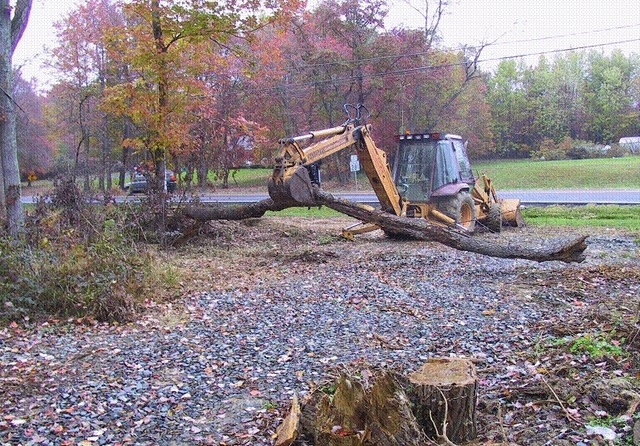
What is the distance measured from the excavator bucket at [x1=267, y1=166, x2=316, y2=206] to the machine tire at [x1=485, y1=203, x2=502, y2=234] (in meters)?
5.65

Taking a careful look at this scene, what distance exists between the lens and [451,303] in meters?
7.70

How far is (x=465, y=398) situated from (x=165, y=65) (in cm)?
1129

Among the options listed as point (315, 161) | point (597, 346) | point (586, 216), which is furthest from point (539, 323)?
point (586, 216)

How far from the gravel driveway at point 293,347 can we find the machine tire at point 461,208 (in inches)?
105

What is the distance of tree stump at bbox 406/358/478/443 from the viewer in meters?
3.93

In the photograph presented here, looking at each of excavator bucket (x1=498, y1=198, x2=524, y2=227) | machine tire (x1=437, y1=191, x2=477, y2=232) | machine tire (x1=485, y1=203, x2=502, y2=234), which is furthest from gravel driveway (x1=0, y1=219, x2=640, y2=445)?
excavator bucket (x1=498, y1=198, x2=524, y2=227)

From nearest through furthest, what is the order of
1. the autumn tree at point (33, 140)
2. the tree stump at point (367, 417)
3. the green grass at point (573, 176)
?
the tree stump at point (367, 417)
the green grass at point (573, 176)
the autumn tree at point (33, 140)

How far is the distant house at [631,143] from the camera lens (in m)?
44.8

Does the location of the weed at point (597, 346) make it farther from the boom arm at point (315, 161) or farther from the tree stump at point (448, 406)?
the boom arm at point (315, 161)

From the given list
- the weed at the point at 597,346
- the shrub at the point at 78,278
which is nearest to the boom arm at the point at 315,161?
the shrub at the point at 78,278

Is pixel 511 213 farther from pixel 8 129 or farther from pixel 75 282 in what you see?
pixel 8 129

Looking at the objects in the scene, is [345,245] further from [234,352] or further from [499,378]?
[499,378]

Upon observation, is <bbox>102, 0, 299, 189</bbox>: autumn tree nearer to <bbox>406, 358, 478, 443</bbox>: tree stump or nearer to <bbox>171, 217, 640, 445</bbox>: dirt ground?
<bbox>171, 217, 640, 445</bbox>: dirt ground

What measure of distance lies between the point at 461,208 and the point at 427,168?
1.27 metres
